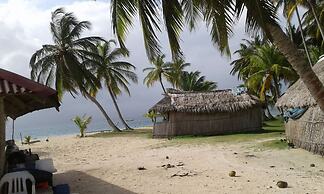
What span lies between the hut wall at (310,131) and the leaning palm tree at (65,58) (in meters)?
17.7

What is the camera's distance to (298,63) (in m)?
5.93

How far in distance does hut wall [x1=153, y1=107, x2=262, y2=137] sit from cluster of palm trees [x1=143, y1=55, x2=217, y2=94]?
11627mm

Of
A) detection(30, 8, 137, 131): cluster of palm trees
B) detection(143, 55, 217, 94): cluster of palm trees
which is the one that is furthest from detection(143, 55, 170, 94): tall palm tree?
detection(30, 8, 137, 131): cluster of palm trees

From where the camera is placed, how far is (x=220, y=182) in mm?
9250

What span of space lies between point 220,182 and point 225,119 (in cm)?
1609

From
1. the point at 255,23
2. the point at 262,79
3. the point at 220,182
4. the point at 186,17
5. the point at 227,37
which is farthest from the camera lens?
the point at 262,79

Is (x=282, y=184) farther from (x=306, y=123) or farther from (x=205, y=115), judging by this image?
(x=205, y=115)

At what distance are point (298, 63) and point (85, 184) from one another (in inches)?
252

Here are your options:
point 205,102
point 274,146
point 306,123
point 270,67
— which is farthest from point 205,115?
point 306,123

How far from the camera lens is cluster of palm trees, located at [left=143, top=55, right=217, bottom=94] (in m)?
38.7

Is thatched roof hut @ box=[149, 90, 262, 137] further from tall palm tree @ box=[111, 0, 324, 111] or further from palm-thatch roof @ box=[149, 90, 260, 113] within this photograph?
tall palm tree @ box=[111, 0, 324, 111]

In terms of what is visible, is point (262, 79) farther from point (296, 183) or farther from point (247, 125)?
point (296, 183)

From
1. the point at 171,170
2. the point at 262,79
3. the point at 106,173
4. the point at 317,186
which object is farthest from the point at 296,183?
the point at 262,79

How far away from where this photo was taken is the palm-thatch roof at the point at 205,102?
2466 centimetres
